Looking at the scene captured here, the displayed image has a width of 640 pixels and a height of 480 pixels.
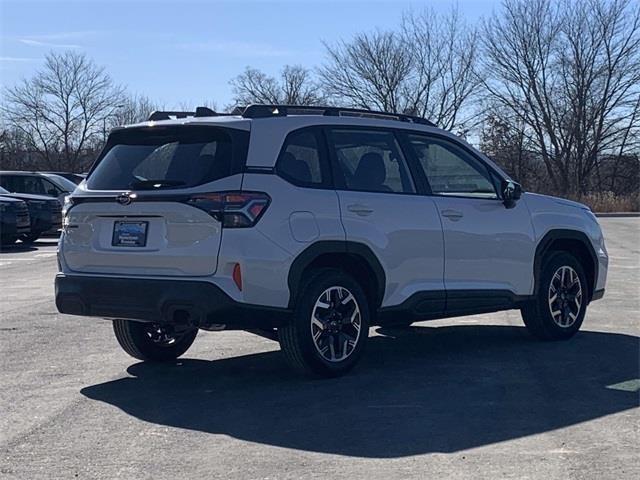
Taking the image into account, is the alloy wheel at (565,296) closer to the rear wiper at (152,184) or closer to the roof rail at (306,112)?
the roof rail at (306,112)

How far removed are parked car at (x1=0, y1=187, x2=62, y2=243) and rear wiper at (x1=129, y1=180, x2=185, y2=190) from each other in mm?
16493

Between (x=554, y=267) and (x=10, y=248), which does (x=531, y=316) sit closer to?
A: (x=554, y=267)

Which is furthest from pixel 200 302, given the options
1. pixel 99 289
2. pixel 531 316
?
pixel 531 316

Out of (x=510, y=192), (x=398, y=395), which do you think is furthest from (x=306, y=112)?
(x=398, y=395)

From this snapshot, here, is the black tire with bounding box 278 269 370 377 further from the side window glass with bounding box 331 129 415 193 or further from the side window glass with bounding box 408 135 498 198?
the side window glass with bounding box 408 135 498 198

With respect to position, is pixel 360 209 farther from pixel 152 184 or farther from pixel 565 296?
pixel 565 296

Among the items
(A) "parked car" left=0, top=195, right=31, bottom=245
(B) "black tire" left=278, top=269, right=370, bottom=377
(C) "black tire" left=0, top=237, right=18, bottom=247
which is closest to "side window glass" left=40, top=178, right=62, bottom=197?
(C) "black tire" left=0, top=237, right=18, bottom=247

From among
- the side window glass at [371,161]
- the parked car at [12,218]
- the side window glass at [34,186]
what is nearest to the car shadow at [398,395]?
the side window glass at [371,161]

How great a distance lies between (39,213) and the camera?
23359 millimetres

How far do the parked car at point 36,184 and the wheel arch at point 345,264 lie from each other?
19843 millimetres

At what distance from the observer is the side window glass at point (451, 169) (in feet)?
26.8

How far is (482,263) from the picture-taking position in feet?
27.4

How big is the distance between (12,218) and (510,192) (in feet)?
51.3

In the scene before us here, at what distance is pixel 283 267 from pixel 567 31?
4717cm
